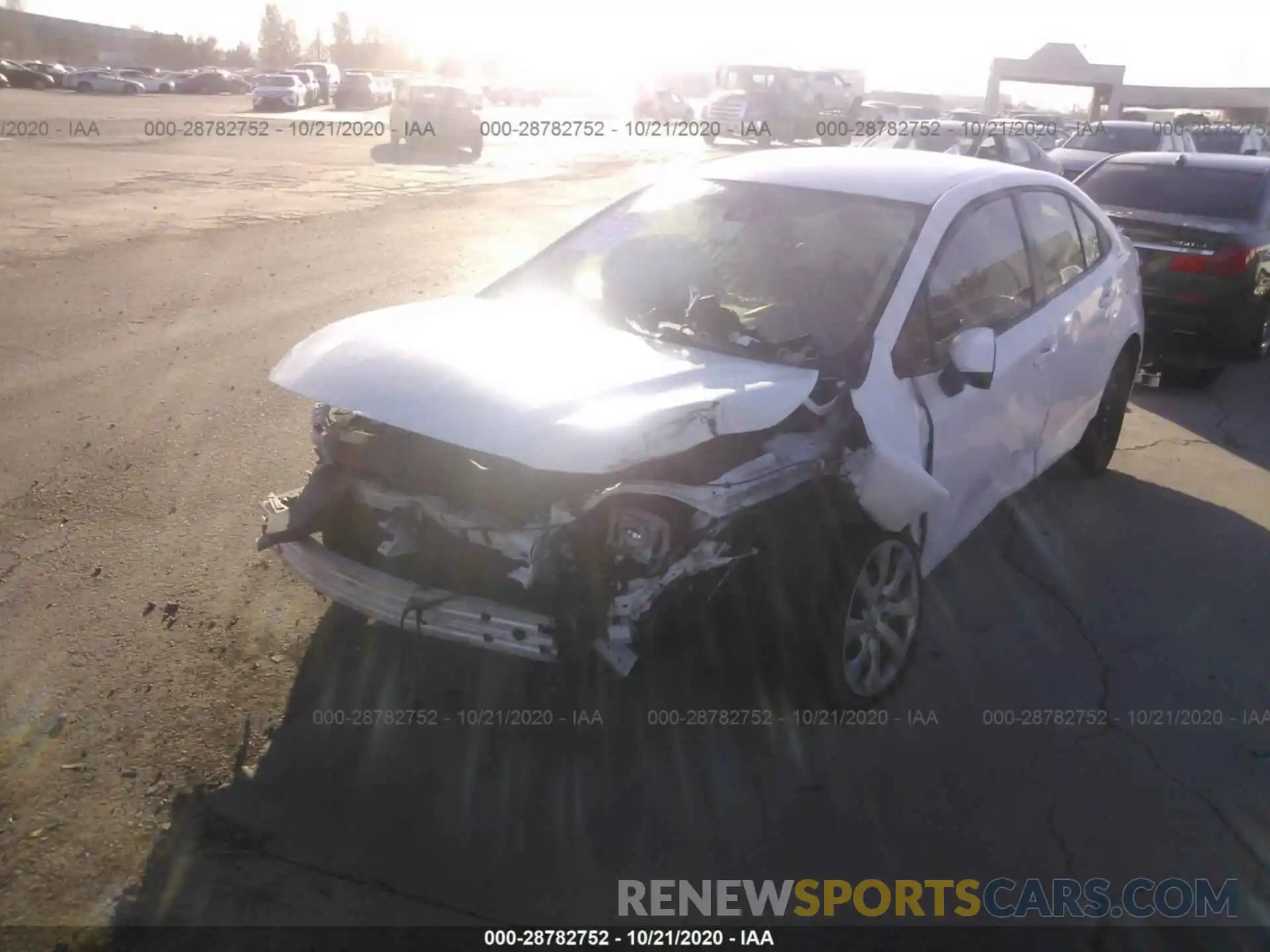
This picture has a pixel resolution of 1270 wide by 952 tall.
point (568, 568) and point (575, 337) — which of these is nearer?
point (568, 568)

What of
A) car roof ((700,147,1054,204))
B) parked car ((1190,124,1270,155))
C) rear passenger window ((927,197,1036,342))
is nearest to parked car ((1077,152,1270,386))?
car roof ((700,147,1054,204))

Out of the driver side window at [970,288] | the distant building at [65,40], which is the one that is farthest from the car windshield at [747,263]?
the distant building at [65,40]

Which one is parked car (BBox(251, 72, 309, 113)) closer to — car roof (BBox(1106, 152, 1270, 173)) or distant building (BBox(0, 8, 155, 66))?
distant building (BBox(0, 8, 155, 66))

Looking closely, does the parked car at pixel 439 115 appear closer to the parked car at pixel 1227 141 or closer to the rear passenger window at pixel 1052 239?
the parked car at pixel 1227 141

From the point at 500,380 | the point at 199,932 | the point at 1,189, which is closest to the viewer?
the point at 199,932

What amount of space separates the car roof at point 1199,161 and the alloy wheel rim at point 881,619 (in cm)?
748

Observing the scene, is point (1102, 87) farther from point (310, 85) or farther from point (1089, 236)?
point (1089, 236)

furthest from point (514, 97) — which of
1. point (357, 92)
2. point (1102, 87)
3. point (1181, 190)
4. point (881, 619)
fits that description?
point (881, 619)

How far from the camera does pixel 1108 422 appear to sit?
620 cm

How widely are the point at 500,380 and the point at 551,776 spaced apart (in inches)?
48.3

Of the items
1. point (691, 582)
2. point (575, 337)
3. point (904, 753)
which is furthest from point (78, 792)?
point (904, 753)

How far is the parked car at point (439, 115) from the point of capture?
26.6 m

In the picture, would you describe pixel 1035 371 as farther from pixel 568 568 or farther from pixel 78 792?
pixel 78 792

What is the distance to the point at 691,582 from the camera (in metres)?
3.26
